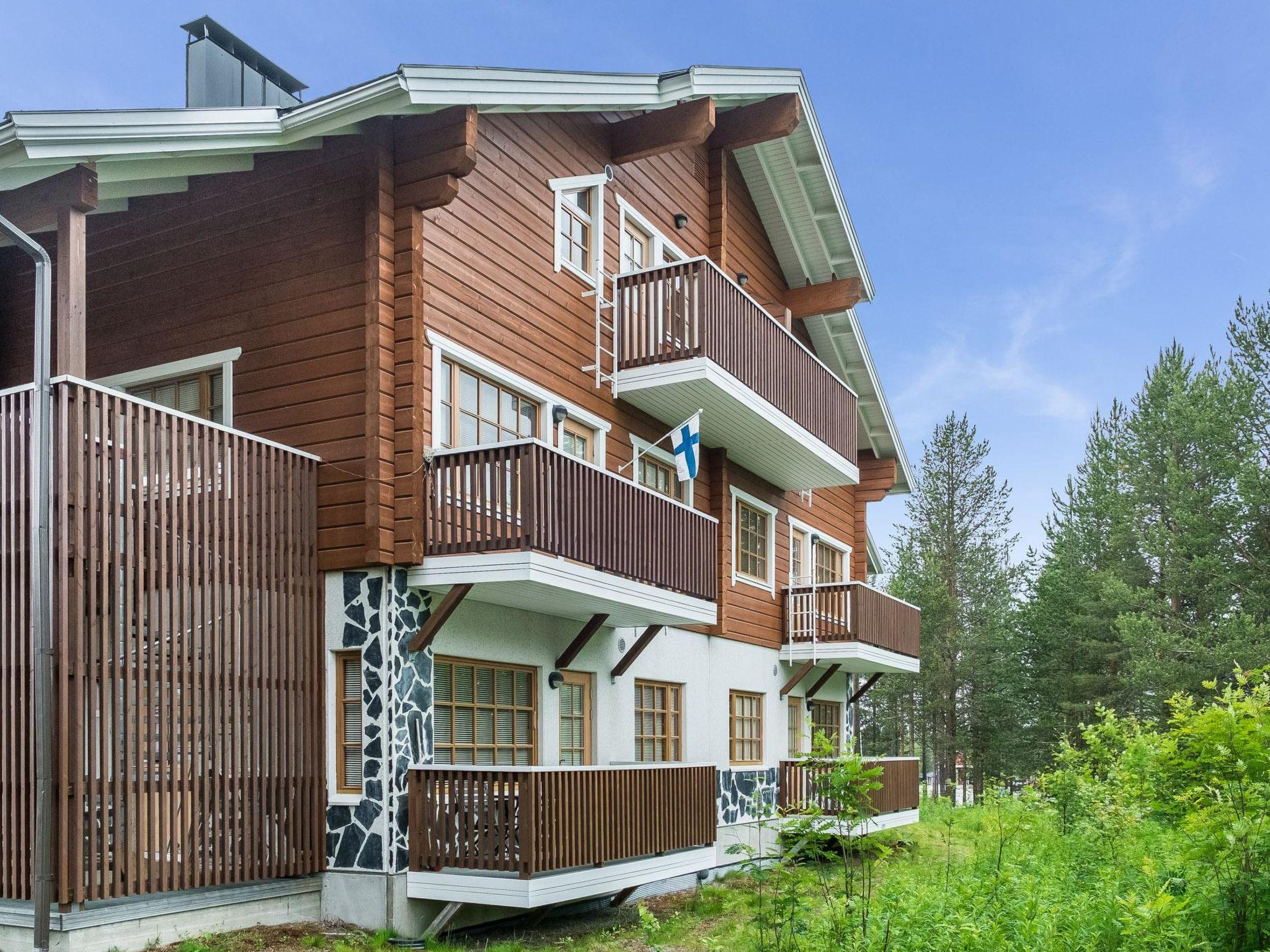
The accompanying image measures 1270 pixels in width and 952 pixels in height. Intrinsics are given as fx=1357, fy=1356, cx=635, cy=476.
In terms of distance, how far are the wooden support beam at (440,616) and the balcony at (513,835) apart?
1.17 metres

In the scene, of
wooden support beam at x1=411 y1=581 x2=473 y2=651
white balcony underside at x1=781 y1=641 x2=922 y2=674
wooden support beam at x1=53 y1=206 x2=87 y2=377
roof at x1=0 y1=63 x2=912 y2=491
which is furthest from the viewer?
white balcony underside at x1=781 y1=641 x2=922 y2=674

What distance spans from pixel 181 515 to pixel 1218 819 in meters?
8.48

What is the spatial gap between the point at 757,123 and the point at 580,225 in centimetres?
398

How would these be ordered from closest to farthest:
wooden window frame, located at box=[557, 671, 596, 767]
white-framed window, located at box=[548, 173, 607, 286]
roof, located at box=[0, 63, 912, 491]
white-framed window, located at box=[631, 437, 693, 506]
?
1. roof, located at box=[0, 63, 912, 491]
2. wooden window frame, located at box=[557, 671, 596, 767]
3. white-framed window, located at box=[548, 173, 607, 286]
4. white-framed window, located at box=[631, 437, 693, 506]

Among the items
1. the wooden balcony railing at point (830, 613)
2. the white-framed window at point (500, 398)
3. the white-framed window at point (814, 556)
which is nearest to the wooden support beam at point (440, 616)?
the white-framed window at point (500, 398)

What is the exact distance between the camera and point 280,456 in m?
12.7

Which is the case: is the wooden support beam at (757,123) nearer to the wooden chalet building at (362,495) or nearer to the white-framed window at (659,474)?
the wooden chalet building at (362,495)

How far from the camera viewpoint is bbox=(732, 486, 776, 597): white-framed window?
20328mm

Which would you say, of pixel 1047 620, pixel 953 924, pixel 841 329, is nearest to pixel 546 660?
pixel 953 924

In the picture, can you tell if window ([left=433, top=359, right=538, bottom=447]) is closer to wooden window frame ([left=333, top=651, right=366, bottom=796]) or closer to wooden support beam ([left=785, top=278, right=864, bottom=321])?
wooden window frame ([left=333, top=651, right=366, bottom=796])

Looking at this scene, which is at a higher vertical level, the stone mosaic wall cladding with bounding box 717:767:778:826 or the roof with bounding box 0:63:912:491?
the roof with bounding box 0:63:912:491

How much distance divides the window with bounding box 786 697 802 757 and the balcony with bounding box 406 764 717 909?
31.3 feet

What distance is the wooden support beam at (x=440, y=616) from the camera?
500 inches

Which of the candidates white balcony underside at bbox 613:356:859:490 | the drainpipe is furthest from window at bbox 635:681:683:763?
→ the drainpipe
